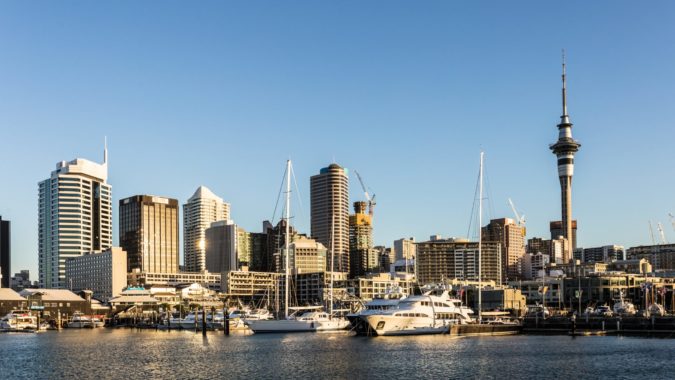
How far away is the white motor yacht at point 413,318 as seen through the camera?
14425 centimetres

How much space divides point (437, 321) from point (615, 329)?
3341cm

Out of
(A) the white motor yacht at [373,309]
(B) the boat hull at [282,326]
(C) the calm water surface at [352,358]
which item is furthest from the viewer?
(B) the boat hull at [282,326]

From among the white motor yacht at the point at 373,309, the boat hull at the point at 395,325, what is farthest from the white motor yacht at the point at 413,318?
the white motor yacht at the point at 373,309

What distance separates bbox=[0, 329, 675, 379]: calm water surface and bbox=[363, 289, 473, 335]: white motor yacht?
4472mm

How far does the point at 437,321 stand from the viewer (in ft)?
484

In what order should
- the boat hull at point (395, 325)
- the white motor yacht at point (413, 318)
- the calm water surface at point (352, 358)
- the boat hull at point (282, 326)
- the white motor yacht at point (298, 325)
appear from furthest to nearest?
the boat hull at point (282, 326)
the white motor yacht at point (298, 325)
the white motor yacht at point (413, 318)
the boat hull at point (395, 325)
the calm water surface at point (352, 358)

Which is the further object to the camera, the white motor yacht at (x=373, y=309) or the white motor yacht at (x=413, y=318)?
the white motor yacht at (x=373, y=309)

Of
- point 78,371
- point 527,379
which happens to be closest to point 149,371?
point 78,371

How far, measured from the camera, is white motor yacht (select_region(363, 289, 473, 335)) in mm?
144250

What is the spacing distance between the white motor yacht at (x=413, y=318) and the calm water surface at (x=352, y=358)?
176 inches

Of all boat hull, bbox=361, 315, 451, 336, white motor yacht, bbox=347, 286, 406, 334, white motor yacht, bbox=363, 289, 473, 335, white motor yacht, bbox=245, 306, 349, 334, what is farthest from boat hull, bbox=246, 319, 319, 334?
boat hull, bbox=361, 315, 451, 336

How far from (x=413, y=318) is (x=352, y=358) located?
4184cm

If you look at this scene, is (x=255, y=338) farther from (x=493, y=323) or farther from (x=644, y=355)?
(x=644, y=355)

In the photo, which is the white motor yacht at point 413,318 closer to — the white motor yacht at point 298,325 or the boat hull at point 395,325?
the boat hull at point 395,325
